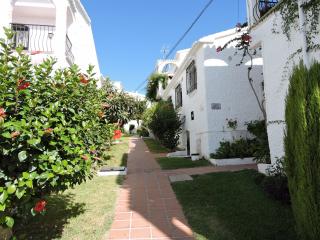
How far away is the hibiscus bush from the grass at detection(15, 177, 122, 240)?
118 centimetres

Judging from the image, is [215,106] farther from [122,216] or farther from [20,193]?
[20,193]

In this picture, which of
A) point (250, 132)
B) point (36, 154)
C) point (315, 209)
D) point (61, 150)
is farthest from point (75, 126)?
point (250, 132)

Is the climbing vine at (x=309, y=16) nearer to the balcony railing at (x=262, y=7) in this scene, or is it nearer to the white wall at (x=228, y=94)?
the balcony railing at (x=262, y=7)

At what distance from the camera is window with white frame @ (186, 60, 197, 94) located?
1376 centimetres

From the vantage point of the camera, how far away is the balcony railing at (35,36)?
12.2m

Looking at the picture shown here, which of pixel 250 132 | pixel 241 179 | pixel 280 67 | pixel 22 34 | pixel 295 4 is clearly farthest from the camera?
pixel 22 34

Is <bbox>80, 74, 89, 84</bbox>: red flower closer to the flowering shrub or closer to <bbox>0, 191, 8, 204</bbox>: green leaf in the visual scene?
<bbox>0, 191, 8, 204</bbox>: green leaf

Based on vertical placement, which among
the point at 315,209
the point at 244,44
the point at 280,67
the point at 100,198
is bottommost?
the point at 100,198

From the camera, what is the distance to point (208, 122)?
11.8 metres

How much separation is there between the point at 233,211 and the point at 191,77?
9986 millimetres

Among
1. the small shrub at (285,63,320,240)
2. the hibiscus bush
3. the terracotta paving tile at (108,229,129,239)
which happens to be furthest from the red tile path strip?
the small shrub at (285,63,320,240)

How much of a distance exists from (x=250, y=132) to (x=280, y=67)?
17.1 ft

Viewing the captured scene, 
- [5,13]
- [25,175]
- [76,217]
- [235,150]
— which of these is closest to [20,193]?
[25,175]

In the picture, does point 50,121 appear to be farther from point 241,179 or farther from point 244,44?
point 244,44
